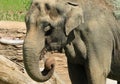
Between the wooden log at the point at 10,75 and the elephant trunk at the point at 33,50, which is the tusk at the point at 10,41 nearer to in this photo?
the wooden log at the point at 10,75

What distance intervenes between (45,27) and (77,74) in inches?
30.6

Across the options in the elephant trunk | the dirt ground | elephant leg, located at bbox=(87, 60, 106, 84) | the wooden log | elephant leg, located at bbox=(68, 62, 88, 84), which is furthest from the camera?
the dirt ground

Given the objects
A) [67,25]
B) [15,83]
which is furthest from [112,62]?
[15,83]

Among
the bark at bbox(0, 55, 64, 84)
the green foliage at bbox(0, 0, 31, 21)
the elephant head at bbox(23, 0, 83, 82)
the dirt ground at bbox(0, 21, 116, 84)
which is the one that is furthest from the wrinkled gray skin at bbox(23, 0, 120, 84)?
the green foliage at bbox(0, 0, 31, 21)

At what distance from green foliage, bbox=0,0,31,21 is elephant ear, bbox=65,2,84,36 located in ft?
16.6

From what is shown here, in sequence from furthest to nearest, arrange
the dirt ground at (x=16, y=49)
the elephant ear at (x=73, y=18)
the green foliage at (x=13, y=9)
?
the green foliage at (x=13, y=9), the dirt ground at (x=16, y=49), the elephant ear at (x=73, y=18)

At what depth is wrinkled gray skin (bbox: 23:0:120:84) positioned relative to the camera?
14.7ft

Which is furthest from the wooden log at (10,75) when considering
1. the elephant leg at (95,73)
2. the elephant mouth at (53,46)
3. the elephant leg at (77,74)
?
the elephant mouth at (53,46)

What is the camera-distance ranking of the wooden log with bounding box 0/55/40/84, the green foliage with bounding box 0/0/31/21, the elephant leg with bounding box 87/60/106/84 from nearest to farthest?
the elephant leg with bounding box 87/60/106/84, the wooden log with bounding box 0/55/40/84, the green foliage with bounding box 0/0/31/21

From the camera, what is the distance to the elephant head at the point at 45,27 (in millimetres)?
4449

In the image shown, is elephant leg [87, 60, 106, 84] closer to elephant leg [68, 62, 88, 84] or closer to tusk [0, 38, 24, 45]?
elephant leg [68, 62, 88, 84]

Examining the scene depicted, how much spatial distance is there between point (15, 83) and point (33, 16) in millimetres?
2102

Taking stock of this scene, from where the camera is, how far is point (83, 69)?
5.15 metres

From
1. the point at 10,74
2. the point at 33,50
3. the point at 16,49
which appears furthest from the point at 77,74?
the point at 16,49
